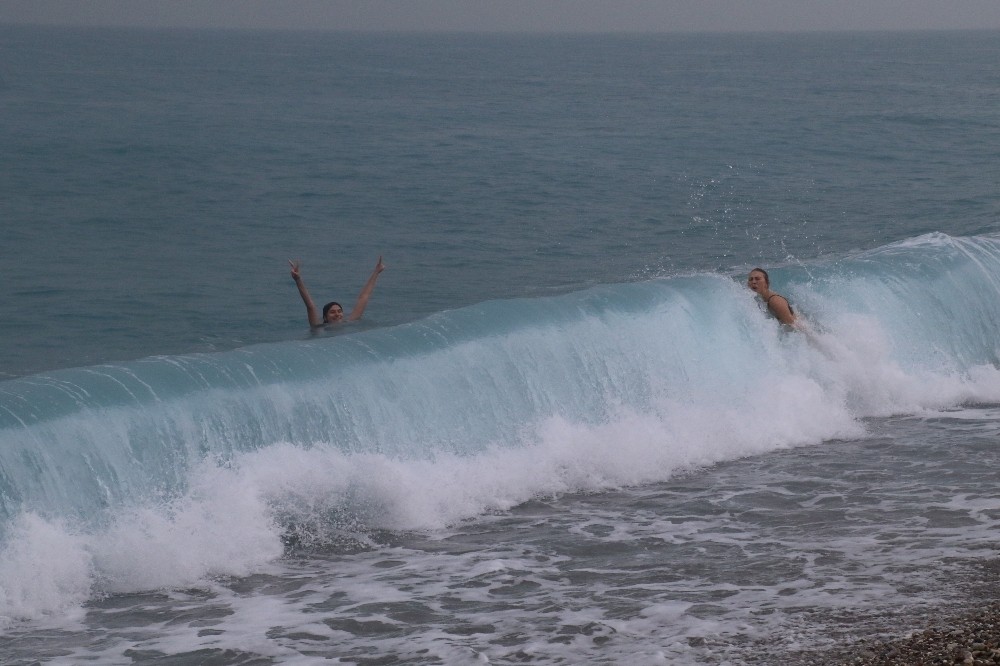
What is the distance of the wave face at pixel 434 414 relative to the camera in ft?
27.9

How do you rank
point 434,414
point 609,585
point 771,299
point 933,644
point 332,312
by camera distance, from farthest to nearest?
point 771,299 < point 332,312 < point 434,414 < point 609,585 < point 933,644

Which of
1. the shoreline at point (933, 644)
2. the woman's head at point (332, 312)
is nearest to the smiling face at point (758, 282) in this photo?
the woman's head at point (332, 312)

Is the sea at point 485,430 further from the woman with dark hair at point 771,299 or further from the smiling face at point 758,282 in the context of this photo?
the smiling face at point 758,282

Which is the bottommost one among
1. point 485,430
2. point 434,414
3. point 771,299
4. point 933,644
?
point 933,644

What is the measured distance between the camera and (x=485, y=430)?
423 inches

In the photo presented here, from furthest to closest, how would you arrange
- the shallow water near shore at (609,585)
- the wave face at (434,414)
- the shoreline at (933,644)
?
the wave face at (434,414), the shallow water near shore at (609,585), the shoreline at (933,644)

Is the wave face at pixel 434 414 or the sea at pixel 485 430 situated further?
the wave face at pixel 434 414

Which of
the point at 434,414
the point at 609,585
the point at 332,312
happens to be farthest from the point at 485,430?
the point at 609,585

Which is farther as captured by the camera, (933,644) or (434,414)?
(434,414)

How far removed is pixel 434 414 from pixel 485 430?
1.49 feet

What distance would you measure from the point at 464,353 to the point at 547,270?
7390mm

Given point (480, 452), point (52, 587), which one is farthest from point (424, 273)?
point (52, 587)

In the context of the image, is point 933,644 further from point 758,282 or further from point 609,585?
point 758,282

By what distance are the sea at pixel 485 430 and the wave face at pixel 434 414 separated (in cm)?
3
